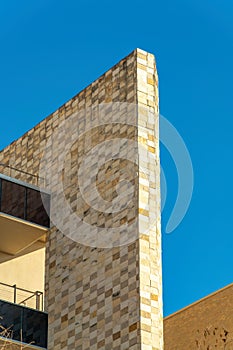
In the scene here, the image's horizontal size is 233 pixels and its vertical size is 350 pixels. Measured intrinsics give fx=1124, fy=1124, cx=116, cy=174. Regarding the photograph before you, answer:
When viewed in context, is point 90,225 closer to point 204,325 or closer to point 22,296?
point 22,296

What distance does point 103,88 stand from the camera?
21.8 m

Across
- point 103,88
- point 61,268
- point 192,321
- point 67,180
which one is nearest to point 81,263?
point 61,268

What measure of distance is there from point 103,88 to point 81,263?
11.6 ft

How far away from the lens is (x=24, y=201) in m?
21.9

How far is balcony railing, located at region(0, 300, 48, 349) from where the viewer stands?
67.2 ft

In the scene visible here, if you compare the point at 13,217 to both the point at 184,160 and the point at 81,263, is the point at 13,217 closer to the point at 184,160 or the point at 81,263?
the point at 81,263

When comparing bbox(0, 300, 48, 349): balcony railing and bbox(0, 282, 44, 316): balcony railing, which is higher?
bbox(0, 282, 44, 316): balcony railing

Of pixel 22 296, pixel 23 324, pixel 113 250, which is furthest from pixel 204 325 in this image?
pixel 113 250

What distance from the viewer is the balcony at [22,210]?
2173cm

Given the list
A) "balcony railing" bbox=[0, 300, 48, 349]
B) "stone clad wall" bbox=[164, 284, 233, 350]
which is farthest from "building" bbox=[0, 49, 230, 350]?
"stone clad wall" bbox=[164, 284, 233, 350]

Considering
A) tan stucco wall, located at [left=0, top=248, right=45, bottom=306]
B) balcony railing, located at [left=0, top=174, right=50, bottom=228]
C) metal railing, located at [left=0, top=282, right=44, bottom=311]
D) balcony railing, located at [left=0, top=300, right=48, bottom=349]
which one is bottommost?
balcony railing, located at [left=0, top=300, right=48, bottom=349]

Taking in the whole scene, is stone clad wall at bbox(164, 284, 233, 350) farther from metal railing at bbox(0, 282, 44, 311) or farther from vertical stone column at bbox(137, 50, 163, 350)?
vertical stone column at bbox(137, 50, 163, 350)

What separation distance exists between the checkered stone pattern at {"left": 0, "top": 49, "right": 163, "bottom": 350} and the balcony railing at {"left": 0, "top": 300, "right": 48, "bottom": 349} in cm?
20

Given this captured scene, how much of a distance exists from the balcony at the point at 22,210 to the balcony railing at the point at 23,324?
1.81m
